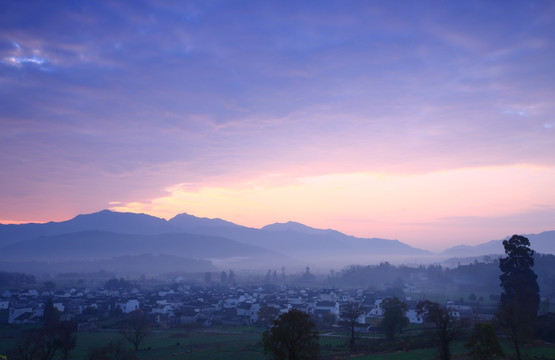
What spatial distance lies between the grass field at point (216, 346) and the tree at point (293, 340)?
9.12 meters

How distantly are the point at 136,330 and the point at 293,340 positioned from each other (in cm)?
2015

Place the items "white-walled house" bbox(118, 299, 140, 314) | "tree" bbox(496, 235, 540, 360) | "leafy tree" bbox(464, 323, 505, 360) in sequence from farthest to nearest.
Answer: "white-walled house" bbox(118, 299, 140, 314)
"tree" bbox(496, 235, 540, 360)
"leafy tree" bbox(464, 323, 505, 360)

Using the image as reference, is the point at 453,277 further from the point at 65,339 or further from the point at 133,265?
the point at 133,265

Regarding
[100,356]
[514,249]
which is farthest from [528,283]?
[100,356]

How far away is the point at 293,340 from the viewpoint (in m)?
16.4

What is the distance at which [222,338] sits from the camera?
35656 mm

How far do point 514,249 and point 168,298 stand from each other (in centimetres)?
4659

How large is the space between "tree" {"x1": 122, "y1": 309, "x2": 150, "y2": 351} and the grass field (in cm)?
67

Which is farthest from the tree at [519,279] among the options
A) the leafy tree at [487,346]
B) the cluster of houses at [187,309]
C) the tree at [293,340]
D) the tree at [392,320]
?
the tree at [293,340]

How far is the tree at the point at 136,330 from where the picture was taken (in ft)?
104

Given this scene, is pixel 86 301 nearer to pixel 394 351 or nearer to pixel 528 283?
pixel 394 351

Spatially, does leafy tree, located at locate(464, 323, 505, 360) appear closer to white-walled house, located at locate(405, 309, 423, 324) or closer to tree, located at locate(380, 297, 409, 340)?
tree, located at locate(380, 297, 409, 340)

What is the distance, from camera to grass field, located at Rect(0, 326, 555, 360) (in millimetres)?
24266

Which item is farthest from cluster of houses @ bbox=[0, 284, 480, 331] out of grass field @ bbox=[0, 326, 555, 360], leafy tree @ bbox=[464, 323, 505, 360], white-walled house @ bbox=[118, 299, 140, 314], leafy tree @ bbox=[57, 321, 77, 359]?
leafy tree @ bbox=[464, 323, 505, 360]
